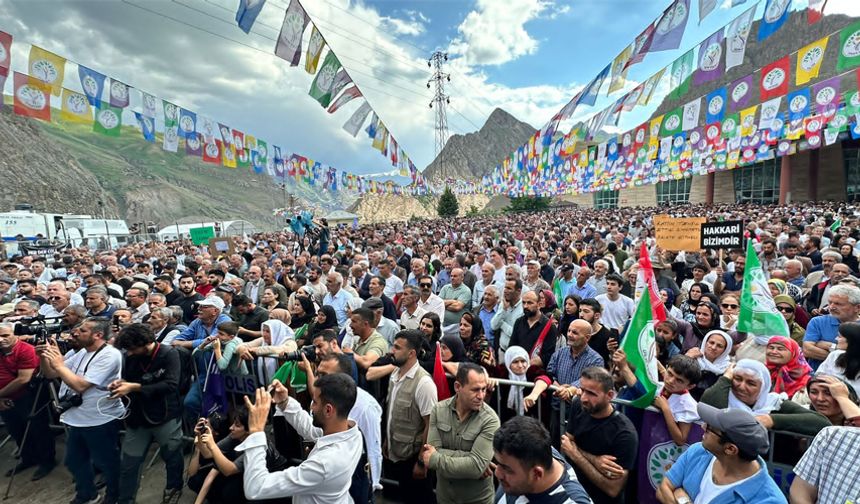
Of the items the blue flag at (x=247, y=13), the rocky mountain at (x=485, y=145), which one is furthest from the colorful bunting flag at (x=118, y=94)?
the rocky mountain at (x=485, y=145)

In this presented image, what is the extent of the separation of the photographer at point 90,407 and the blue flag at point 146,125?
1170 cm

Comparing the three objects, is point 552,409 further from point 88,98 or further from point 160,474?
point 88,98

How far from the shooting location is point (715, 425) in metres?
2.01

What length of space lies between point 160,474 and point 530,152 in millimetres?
22571

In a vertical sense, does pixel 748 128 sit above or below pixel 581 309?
above

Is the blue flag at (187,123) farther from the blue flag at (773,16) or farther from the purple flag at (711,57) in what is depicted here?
the blue flag at (773,16)

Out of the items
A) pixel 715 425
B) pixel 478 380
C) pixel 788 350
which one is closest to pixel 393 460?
pixel 478 380

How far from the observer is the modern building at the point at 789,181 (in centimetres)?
3391

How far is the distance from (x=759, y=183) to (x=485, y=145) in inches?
5562

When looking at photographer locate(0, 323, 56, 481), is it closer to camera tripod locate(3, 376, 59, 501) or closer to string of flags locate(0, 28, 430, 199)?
camera tripod locate(3, 376, 59, 501)

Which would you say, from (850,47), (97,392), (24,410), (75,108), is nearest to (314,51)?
(75,108)

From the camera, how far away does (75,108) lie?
10.3 meters

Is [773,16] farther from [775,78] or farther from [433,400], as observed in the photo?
[433,400]

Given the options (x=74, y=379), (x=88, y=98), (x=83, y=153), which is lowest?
(x=74, y=379)
